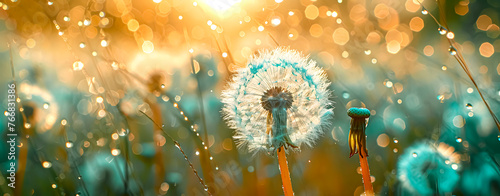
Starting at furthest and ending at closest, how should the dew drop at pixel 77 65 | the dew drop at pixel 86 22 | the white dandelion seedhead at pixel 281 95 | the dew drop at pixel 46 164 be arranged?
the dew drop at pixel 86 22 < the dew drop at pixel 77 65 < the dew drop at pixel 46 164 < the white dandelion seedhead at pixel 281 95

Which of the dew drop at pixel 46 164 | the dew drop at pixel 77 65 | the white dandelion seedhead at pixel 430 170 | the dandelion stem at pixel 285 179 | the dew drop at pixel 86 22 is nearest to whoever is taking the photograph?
the dandelion stem at pixel 285 179

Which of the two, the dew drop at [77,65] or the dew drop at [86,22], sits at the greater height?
the dew drop at [86,22]

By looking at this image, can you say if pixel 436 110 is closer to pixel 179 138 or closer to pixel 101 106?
pixel 179 138

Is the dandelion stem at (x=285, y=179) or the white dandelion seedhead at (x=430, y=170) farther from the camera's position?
the white dandelion seedhead at (x=430, y=170)

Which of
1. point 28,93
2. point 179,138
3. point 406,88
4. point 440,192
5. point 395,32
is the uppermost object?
point 395,32

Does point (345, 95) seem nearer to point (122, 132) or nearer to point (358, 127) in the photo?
point (358, 127)

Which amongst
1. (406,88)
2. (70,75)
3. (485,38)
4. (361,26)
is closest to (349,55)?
(361,26)

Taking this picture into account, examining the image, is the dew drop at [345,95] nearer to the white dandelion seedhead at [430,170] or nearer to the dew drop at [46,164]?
Answer: the white dandelion seedhead at [430,170]

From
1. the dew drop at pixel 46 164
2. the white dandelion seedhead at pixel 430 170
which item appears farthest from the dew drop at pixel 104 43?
the white dandelion seedhead at pixel 430 170
